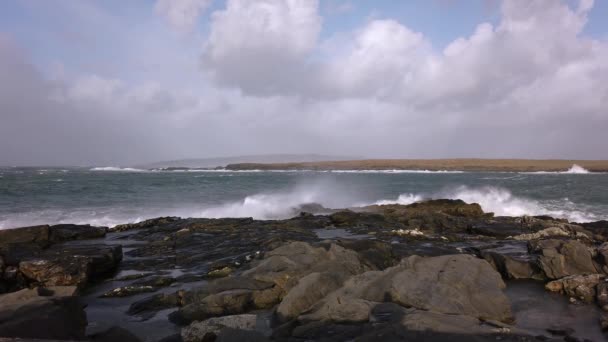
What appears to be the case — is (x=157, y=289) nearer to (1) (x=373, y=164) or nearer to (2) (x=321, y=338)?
(2) (x=321, y=338)

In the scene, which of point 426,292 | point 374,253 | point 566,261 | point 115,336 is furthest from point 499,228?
point 115,336

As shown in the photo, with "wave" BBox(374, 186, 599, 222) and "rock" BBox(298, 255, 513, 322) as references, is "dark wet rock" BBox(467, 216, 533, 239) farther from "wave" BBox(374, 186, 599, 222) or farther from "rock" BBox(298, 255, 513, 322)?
"rock" BBox(298, 255, 513, 322)

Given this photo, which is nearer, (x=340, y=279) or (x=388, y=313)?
(x=388, y=313)

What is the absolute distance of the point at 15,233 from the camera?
14.4 metres

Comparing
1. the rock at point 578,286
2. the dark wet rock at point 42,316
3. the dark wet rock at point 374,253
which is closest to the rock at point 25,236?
the dark wet rock at point 42,316

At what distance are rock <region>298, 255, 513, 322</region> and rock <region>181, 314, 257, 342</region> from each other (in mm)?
925

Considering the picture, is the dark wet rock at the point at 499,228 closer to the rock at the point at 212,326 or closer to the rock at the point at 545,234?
the rock at the point at 545,234

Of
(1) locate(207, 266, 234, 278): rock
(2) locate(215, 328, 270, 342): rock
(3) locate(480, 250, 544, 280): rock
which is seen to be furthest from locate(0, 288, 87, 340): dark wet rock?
(3) locate(480, 250, 544, 280): rock

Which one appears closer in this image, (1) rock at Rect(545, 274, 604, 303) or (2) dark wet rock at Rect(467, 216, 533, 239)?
(1) rock at Rect(545, 274, 604, 303)

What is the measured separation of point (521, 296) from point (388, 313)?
4.47 m

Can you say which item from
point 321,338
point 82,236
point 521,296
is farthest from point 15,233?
point 521,296

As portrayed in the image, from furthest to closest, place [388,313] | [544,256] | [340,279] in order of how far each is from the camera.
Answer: [544,256] → [340,279] → [388,313]

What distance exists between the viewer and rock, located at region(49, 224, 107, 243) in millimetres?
15571

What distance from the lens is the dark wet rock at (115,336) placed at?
6.40 metres
